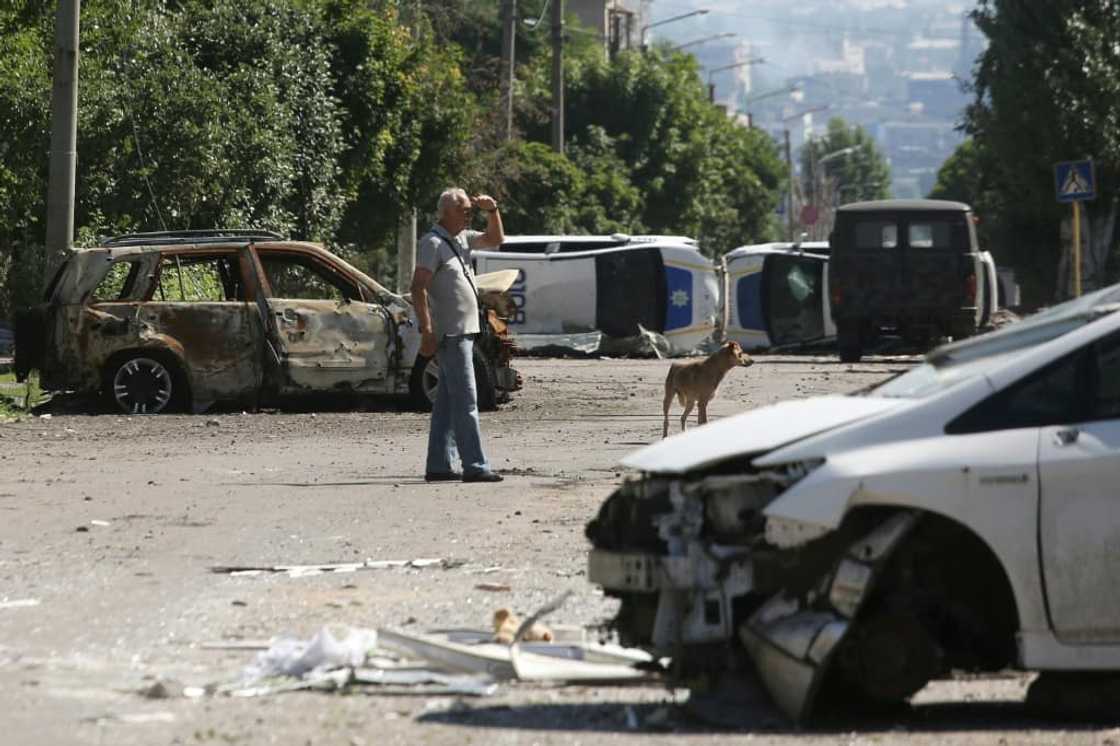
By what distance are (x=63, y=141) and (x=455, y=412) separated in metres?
10.9

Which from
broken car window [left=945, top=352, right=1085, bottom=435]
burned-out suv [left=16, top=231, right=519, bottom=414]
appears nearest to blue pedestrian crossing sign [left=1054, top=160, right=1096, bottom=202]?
burned-out suv [left=16, top=231, right=519, bottom=414]

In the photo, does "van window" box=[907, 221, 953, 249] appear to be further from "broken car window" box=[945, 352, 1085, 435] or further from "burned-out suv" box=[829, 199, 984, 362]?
"broken car window" box=[945, 352, 1085, 435]

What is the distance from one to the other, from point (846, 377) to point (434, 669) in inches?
854

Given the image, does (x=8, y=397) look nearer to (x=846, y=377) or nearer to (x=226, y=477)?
(x=226, y=477)

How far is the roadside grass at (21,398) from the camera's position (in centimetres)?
2023

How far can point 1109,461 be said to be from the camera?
22.3 feet

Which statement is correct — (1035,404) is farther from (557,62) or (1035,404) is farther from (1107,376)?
(557,62)

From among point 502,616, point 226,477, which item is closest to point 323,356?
point 226,477

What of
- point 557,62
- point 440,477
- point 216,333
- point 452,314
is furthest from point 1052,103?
point 452,314

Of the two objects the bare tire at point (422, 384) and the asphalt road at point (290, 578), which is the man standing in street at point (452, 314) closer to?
the asphalt road at point (290, 578)

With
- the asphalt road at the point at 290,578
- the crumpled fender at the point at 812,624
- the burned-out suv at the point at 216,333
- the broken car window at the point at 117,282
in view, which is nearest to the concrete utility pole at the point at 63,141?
the broken car window at the point at 117,282

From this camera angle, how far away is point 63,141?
23.0 m

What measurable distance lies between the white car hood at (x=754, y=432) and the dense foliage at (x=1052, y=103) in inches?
1822

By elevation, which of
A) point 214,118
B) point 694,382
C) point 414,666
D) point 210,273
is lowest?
point 414,666
